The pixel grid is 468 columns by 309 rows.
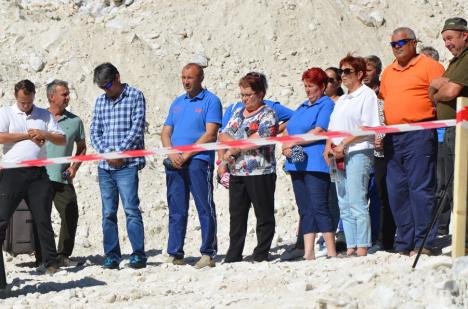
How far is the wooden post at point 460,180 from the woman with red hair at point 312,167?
241 cm

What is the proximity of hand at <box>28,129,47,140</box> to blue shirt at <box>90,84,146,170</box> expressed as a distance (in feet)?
3.15

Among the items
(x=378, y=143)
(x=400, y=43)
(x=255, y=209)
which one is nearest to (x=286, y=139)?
(x=378, y=143)

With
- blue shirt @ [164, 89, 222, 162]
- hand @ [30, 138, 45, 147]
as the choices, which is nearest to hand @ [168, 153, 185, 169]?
blue shirt @ [164, 89, 222, 162]

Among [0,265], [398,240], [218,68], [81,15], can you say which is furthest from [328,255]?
[81,15]

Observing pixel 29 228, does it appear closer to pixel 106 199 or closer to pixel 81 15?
pixel 106 199

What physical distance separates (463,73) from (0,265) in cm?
414

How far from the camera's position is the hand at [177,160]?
35.2ft

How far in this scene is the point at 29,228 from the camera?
36.5 ft

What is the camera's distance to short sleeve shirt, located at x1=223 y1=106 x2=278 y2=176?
33.7ft

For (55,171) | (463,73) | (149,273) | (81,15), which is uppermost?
(81,15)

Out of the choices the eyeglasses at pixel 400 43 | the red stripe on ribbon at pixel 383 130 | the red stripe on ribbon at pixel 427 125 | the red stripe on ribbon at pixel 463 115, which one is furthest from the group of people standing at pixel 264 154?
the red stripe on ribbon at pixel 463 115

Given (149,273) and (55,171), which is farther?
(55,171)

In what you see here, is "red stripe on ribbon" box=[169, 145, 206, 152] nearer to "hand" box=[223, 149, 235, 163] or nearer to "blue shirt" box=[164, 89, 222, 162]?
"hand" box=[223, 149, 235, 163]

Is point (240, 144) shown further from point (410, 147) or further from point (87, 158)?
point (410, 147)
